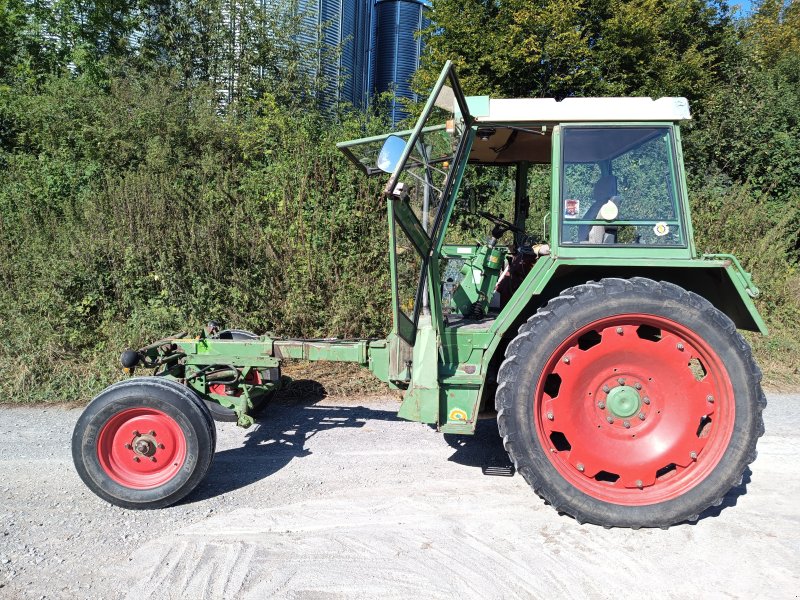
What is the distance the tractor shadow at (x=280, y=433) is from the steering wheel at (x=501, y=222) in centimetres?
181

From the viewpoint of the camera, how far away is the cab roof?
10.2ft

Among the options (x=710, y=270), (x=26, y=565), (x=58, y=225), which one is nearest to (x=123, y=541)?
(x=26, y=565)

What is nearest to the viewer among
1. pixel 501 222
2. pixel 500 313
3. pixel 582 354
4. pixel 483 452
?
pixel 582 354

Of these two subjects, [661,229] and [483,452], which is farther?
[483,452]

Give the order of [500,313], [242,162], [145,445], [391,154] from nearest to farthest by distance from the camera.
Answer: [391,154] → [145,445] → [500,313] → [242,162]

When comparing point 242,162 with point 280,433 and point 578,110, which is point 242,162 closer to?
point 280,433

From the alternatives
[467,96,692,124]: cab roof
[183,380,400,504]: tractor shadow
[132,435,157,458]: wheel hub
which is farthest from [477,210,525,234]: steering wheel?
[132,435,157,458]: wheel hub

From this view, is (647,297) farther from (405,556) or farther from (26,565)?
(26,565)

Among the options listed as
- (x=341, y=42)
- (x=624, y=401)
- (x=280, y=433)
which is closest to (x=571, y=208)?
(x=624, y=401)

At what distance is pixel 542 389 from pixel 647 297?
2.41 feet

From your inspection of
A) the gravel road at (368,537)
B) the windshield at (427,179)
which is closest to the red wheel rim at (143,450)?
the gravel road at (368,537)

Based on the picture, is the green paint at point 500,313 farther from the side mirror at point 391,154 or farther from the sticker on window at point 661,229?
the side mirror at point 391,154

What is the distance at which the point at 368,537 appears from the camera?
2.91m

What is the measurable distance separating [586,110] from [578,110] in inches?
1.7
